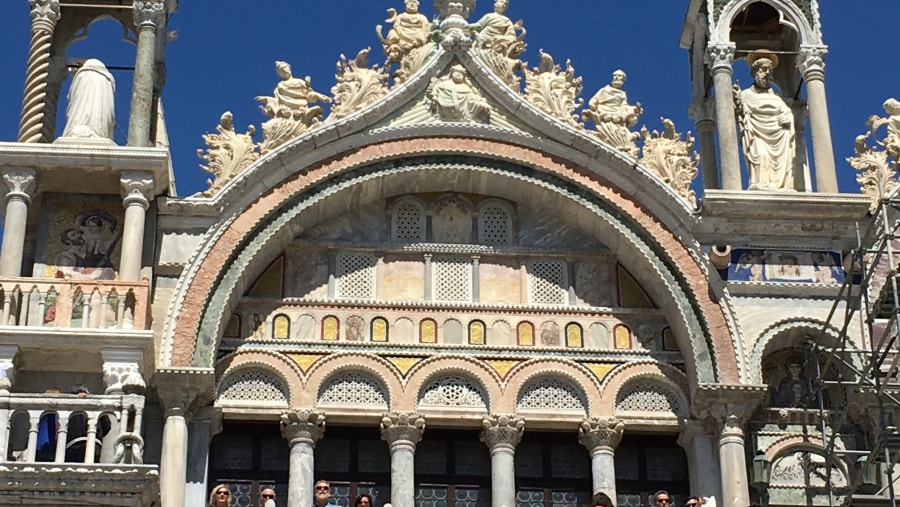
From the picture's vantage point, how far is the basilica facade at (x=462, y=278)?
21453 mm

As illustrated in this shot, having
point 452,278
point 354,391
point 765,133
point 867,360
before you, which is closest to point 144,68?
point 452,278

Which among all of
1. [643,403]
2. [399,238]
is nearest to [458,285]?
[399,238]

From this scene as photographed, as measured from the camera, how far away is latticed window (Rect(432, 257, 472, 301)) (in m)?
22.7

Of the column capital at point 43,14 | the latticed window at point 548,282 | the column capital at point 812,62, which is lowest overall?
the latticed window at point 548,282

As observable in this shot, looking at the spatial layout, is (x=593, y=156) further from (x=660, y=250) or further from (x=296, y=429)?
(x=296, y=429)

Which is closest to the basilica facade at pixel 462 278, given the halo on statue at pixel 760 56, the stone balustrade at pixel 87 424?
the halo on statue at pixel 760 56

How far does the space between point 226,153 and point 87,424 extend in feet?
13.3

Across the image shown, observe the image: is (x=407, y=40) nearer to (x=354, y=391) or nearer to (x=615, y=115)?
Result: (x=615, y=115)

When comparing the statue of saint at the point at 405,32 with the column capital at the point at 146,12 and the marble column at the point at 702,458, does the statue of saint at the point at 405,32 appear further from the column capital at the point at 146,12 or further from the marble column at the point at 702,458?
the marble column at the point at 702,458

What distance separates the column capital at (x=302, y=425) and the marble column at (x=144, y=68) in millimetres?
3126

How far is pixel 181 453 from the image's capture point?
20.8 metres

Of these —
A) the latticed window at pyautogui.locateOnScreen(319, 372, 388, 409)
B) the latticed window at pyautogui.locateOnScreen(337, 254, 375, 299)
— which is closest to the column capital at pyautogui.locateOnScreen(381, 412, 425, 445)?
the latticed window at pyautogui.locateOnScreen(319, 372, 388, 409)

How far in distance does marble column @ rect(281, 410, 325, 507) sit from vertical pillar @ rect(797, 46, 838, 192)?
18.9 ft

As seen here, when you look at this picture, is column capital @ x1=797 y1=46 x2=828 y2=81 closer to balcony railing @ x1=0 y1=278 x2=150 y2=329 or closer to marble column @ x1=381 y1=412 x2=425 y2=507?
marble column @ x1=381 y1=412 x2=425 y2=507
